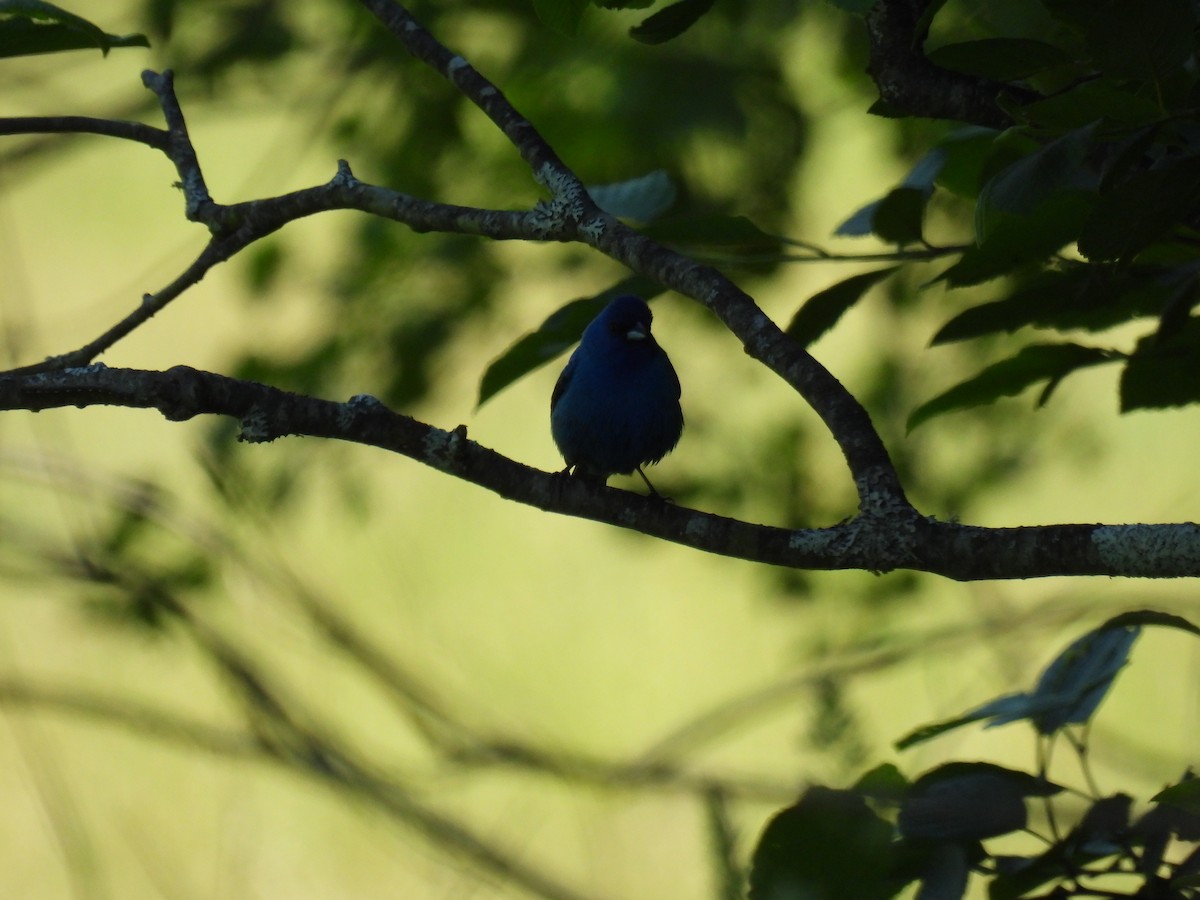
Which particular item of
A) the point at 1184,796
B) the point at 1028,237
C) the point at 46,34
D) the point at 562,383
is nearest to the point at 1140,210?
the point at 1028,237

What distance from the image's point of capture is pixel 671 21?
147 cm

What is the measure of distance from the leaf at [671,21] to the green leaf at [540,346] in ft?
1.15

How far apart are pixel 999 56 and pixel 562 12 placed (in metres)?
0.49

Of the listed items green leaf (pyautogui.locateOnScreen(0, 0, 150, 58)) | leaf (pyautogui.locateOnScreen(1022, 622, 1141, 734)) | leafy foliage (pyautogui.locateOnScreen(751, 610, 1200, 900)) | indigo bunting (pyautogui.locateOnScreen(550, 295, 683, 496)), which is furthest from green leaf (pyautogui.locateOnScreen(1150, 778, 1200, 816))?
indigo bunting (pyautogui.locateOnScreen(550, 295, 683, 496))

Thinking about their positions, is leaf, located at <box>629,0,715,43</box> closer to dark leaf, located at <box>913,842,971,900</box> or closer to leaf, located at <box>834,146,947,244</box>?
leaf, located at <box>834,146,947,244</box>

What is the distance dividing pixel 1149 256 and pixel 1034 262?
0.18 metres

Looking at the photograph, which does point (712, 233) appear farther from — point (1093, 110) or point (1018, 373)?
point (1093, 110)

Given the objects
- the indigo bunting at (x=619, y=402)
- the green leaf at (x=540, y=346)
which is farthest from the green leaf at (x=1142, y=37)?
the indigo bunting at (x=619, y=402)

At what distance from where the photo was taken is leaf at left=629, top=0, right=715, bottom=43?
1461mm

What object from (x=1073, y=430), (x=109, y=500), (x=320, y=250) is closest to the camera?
(x=109, y=500)

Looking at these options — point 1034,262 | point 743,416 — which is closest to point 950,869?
point 1034,262

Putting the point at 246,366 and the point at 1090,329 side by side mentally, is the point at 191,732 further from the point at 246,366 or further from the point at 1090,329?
the point at 246,366

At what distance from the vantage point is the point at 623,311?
2.96m

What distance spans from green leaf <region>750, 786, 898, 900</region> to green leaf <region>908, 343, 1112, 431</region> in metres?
0.81
